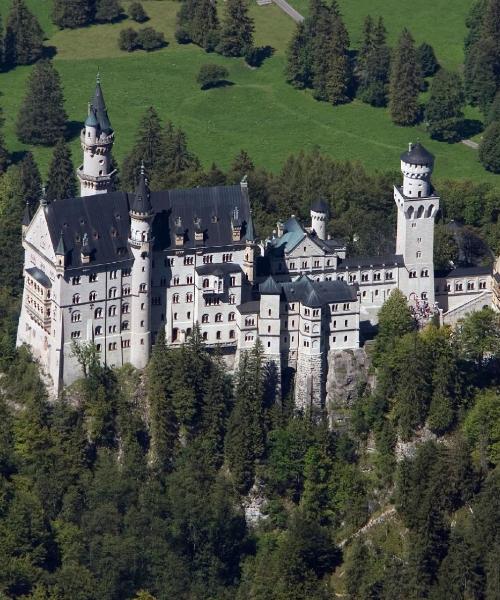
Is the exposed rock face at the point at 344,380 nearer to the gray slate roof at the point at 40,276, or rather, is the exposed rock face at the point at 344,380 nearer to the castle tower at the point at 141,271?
the castle tower at the point at 141,271

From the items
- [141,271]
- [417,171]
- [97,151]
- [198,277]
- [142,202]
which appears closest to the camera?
[142,202]

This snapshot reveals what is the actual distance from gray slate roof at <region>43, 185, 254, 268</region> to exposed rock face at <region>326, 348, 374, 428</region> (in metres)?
9.56

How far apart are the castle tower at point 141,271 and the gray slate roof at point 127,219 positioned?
0.96 m

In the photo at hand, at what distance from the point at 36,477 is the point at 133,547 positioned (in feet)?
26.0

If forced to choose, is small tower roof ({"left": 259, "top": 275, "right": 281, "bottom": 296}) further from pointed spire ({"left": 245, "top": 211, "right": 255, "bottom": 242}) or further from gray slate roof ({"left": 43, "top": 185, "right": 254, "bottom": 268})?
gray slate roof ({"left": 43, "top": 185, "right": 254, "bottom": 268})

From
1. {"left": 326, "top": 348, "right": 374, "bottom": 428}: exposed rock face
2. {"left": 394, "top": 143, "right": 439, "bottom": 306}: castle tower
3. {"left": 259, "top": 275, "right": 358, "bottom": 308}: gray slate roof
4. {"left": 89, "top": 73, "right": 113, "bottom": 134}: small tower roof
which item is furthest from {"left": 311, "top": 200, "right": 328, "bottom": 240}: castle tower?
{"left": 89, "top": 73, "right": 113, "bottom": 134}: small tower roof

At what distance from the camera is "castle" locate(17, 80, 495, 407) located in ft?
527

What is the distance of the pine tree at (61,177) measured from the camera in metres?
194

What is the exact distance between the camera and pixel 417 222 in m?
166

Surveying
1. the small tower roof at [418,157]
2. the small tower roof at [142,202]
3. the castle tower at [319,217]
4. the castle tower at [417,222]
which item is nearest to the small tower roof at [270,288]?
the castle tower at [319,217]

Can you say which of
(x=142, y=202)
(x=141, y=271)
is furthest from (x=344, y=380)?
(x=142, y=202)

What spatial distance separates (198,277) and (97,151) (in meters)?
11.1

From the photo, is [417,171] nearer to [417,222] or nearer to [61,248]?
[417,222]

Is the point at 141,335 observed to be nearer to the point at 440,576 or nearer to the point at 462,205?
the point at 440,576
